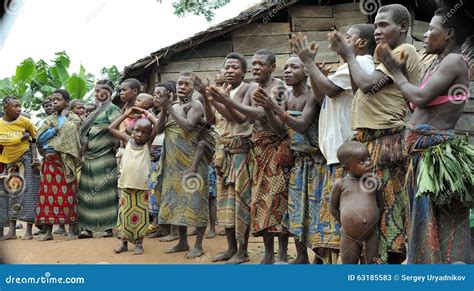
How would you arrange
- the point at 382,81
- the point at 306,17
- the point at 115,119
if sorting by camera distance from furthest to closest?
1. the point at 306,17
2. the point at 115,119
3. the point at 382,81

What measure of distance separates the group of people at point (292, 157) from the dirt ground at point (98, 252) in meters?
0.17

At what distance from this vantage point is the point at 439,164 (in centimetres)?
355

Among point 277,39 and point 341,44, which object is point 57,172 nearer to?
point 277,39

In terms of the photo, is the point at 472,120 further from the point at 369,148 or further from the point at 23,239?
the point at 23,239

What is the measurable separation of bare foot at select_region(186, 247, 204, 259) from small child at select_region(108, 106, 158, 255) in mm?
590

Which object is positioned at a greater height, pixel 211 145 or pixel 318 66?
pixel 318 66

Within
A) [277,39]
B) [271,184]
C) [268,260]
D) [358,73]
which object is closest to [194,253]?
[268,260]

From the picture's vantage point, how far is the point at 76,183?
24.7 feet

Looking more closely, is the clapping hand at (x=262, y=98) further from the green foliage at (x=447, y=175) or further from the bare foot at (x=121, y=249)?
the bare foot at (x=121, y=249)

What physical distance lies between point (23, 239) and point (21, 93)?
8213 mm

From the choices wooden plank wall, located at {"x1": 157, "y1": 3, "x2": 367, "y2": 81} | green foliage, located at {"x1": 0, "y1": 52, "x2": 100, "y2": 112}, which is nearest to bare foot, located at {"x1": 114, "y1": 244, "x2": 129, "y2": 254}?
wooden plank wall, located at {"x1": 157, "y1": 3, "x2": 367, "y2": 81}

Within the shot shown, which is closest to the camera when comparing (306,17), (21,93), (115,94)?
(306,17)

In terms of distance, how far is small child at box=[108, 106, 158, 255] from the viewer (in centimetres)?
601

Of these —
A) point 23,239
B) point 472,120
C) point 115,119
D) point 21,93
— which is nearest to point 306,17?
point 472,120
